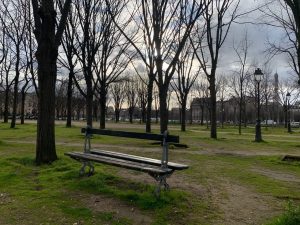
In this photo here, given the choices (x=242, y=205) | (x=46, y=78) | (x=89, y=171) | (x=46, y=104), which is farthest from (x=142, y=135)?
(x=46, y=78)

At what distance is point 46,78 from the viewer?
1041cm

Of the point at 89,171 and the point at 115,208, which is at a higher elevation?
the point at 89,171

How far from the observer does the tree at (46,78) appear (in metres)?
10.3

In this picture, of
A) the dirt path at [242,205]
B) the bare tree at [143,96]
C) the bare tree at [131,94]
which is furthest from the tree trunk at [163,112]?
the bare tree at [131,94]

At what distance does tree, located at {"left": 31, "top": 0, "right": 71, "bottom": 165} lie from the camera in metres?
10.3

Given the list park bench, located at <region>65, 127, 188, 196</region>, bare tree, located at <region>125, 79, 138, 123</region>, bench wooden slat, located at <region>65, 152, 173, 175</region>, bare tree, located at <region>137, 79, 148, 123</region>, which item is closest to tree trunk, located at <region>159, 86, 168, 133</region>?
park bench, located at <region>65, 127, 188, 196</region>

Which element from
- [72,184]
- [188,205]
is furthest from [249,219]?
[72,184]

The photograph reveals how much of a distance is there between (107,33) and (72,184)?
19.9m

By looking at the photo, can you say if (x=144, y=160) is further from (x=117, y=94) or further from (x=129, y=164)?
(x=117, y=94)

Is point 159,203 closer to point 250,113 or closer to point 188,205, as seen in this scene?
point 188,205

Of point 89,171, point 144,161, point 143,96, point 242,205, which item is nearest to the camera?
point 242,205

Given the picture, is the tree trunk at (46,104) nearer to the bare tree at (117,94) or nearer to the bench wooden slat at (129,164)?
the bench wooden slat at (129,164)

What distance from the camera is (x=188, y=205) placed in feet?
21.0

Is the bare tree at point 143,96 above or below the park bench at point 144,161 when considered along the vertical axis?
above
